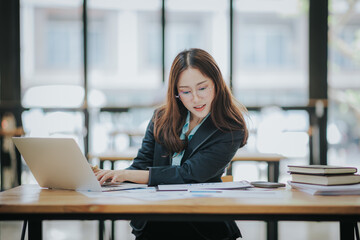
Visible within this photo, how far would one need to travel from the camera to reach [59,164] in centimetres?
123

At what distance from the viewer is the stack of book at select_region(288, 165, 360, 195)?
1151mm

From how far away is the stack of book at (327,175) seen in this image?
3.88 ft

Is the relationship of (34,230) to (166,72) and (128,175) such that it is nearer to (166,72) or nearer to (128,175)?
(128,175)

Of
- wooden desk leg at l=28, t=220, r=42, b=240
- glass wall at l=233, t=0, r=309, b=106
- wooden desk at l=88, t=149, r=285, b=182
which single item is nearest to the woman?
wooden desk leg at l=28, t=220, r=42, b=240

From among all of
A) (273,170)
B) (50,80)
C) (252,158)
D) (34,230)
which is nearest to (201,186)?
(34,230)

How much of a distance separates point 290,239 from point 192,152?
157 centimetres

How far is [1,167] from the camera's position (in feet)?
15.3

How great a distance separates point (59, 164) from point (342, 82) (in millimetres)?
4542

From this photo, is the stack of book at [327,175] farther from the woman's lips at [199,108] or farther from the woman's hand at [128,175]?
the woman's hand at [128,175]

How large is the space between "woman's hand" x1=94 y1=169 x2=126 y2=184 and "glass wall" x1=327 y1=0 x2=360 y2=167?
3.73m

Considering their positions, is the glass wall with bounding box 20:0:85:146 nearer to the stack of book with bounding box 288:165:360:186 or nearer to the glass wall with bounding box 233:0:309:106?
the glass wall with bounding box 233:0:309:106

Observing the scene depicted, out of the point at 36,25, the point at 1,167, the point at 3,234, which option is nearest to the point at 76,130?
the point at 1,167

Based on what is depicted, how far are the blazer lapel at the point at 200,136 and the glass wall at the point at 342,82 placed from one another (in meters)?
3.49

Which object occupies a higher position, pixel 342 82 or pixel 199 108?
pixel 342 82
